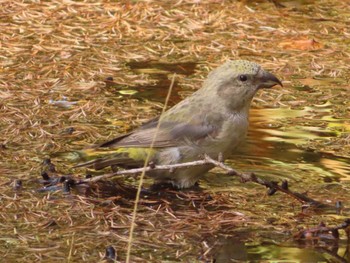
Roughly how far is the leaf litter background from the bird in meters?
0.22

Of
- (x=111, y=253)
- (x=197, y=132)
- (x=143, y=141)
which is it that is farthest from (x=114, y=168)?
(x=111, y=253)

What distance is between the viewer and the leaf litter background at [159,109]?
19.3ft

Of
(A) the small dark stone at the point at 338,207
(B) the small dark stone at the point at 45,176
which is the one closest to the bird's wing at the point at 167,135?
(B) the small dark stone at the point at 45,176

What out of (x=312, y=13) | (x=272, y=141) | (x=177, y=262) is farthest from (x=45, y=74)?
(x=177, y=262)

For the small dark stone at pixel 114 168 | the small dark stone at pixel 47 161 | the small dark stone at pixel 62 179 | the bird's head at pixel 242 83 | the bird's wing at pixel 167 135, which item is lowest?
the small dark stone at pixel 114 168

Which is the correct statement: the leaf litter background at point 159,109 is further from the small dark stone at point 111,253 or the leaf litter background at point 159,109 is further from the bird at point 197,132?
the bird at point 197,132

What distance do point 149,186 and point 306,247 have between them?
139cm

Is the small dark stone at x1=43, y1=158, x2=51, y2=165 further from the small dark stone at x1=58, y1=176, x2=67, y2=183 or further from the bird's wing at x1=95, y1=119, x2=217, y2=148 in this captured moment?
the bird's wing at x1=95, y1=119, x2=217, y2=148

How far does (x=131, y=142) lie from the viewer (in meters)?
6.69

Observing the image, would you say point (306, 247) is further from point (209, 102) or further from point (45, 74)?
point (45, 74)

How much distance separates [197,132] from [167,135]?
200 millimetres

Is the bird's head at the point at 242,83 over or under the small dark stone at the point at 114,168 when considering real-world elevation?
over

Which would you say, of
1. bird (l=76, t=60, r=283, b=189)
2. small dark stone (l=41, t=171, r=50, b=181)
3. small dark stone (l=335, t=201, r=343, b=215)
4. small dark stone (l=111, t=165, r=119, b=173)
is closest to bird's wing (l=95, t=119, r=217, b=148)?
bird (l=76, t=60, r=283, b=189)

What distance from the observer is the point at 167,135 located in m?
6.71
